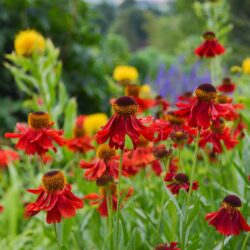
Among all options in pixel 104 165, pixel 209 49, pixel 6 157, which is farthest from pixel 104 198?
pixel 6 157

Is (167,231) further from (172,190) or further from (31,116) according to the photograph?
(31,116)

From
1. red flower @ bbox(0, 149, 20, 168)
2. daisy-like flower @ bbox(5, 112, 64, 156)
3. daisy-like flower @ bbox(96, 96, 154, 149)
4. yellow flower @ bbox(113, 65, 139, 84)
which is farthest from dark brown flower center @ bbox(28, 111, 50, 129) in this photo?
yellow flower @ bbox(113, 65, 139, 84)

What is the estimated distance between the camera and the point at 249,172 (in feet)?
3.80

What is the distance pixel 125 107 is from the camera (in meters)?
0.86

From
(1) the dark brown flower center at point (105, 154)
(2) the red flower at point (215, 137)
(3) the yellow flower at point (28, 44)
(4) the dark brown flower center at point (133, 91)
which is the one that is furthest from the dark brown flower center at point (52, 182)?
(3) the yellow flower at point (28, 44)

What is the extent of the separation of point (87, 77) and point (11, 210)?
2774mm

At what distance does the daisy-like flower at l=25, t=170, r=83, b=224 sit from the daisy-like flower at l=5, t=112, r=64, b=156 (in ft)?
0.36

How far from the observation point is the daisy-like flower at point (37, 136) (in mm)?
1029

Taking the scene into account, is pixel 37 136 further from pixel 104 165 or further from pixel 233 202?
pixel 233 202

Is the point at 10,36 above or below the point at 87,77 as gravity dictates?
above

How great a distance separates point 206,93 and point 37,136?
364mm

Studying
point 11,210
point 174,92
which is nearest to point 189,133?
point 11,210

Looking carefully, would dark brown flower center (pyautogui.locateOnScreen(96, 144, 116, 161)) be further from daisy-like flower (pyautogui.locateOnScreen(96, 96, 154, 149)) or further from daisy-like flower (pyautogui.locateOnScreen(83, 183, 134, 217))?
daisy-like flower (pyautogui.locateOnScreen(96, 96, 154, 149))

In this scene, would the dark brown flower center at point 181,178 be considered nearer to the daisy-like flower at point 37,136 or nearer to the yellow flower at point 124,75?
the daisy-like flower at point 37,136
